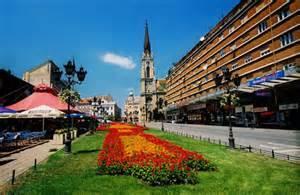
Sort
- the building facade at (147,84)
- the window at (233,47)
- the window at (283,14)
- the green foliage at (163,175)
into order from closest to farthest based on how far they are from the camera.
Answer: the green foliage at (163,175), the window at (283,14), the window at (233,47), the building facade at (147,84)

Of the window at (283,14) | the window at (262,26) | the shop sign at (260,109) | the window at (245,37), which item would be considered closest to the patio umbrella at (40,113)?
the shop sign at (260,109)

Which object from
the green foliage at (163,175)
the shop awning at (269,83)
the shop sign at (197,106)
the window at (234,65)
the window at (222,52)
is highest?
the window at (222,52)

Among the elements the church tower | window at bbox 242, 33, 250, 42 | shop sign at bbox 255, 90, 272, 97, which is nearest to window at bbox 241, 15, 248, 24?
window at bbox 242, 33, 250, 42

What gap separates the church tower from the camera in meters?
138

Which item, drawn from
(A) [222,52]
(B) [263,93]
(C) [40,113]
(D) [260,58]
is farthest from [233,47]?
(C) [40,113]

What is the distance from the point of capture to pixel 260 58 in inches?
1566

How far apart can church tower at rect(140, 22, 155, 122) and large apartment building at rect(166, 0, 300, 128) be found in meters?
76.9

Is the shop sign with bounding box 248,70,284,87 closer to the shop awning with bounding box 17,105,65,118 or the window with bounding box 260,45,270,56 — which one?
the window with bounding box 260,45,270,56

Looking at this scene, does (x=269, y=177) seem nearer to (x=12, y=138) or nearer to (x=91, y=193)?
(x=91, y=193)

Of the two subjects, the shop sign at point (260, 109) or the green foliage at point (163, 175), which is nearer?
the green foliage at point (163, 175)

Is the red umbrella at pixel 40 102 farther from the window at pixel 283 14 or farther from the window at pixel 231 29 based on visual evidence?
the window at pixel 231 29

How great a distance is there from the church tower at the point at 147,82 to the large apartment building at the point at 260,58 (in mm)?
76857

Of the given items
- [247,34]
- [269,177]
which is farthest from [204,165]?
[247,34]

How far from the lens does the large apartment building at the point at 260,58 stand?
3253cm
